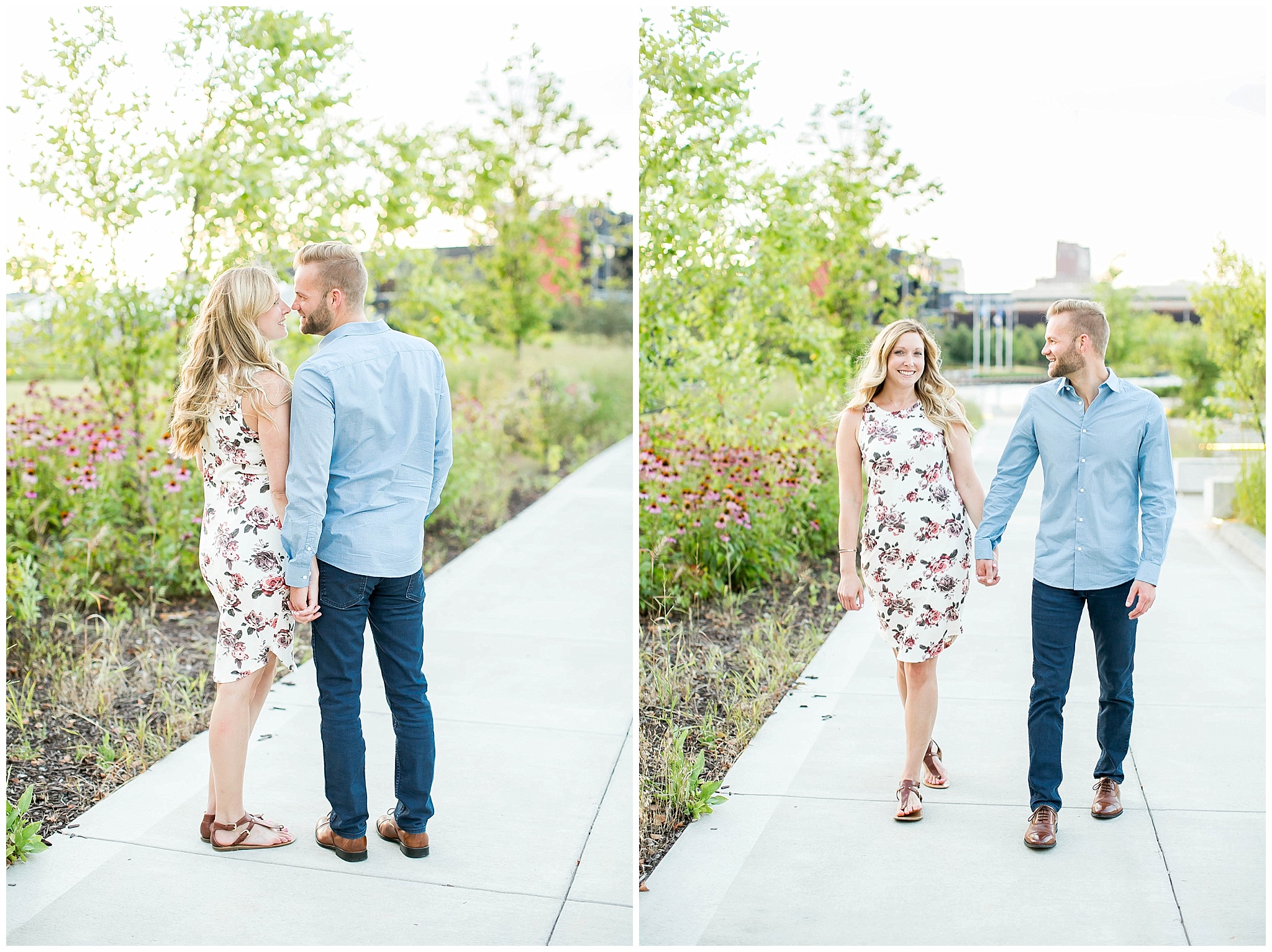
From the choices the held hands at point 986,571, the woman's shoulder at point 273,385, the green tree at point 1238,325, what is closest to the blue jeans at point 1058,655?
the held hands at point 986,571

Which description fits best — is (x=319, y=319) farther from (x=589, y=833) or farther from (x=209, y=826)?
(x=589, y=833)

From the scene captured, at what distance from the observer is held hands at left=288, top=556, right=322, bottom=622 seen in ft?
8.04

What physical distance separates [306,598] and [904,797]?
1.52 metres

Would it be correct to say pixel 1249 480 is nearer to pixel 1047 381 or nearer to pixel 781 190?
pixel 781 190

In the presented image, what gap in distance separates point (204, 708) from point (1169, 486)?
115 inches

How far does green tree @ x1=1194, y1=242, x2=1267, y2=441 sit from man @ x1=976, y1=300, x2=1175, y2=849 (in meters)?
3.84

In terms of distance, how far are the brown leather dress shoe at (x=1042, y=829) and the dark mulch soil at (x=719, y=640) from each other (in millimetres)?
814

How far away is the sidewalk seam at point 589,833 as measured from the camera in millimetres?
2391

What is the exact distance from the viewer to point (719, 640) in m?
3.96

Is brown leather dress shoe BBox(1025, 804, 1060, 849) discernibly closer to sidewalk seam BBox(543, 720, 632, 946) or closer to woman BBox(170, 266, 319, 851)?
sidewalk seam BBox(543, 720, 632, 946)

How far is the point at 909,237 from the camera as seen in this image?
559cm

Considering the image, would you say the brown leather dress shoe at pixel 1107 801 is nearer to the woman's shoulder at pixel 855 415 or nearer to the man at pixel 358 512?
the woman's shoulder at pixel 855 415

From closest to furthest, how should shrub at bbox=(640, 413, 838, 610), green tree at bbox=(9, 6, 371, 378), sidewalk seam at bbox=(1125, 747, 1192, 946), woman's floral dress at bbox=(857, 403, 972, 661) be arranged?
1. sidewalk seam at bbox=(1125, 747, 1192, 946)
2. woman's floral dress at bbox=(857, 403, 972, 661)
3. shrub at bbox=(640, 413, 838, 610)
4. green tree at bbox=(9, 6, 371, 378)

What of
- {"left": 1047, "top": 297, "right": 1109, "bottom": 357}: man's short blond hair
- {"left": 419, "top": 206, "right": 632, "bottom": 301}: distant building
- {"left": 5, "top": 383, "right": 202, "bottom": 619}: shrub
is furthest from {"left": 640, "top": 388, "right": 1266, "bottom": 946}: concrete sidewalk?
{"left": 419, "top": 206, "right": 632, "bottom": 301}: distant building
